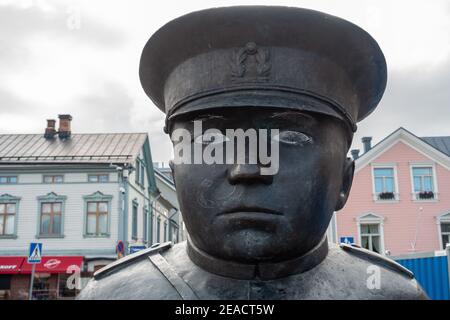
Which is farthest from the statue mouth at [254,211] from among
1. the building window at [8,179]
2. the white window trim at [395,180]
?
the building window at [8,179]

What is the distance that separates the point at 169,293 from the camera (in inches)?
77.0

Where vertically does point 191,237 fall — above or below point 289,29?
below

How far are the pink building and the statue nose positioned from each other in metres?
18.2

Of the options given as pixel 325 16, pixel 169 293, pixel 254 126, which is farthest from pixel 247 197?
pixel 325 16

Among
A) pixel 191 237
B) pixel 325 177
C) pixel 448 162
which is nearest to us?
pixel 325 177

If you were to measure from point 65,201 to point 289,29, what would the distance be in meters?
20.3

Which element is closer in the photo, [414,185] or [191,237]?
[191,237]

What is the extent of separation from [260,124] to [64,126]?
23375mm

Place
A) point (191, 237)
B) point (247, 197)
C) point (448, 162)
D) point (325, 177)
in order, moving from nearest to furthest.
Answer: point (247, 197) < point (325, 177) < point (191, 237) < point (448, 162)

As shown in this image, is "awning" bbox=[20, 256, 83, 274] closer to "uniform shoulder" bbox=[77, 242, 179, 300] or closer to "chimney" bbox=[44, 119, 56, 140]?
"chimney" bbox=[44, 119, 56, 140]

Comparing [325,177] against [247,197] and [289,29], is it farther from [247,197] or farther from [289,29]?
[289,29]

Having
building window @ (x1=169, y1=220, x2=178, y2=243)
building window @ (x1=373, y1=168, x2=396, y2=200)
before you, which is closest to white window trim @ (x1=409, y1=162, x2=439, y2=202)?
building window @ (x1=373, y1=168, x2=396, y2=200)

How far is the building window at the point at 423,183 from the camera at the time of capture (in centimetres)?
1997
